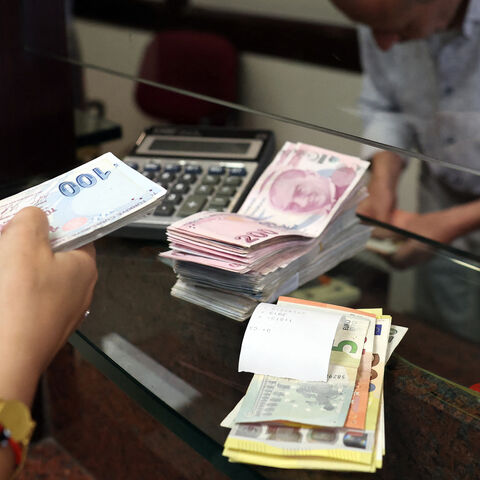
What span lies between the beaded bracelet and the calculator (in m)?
0.39

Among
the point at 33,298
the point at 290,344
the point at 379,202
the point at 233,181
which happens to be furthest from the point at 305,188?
the point at 33,298

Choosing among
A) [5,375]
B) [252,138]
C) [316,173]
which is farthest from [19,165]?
[5,375]

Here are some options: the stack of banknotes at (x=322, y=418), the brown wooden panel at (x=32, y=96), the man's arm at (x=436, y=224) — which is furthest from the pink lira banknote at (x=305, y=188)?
the brown wooden panel at (x=32, y=96)

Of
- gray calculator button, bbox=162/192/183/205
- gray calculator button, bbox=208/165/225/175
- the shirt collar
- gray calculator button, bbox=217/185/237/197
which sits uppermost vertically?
the shirt collar

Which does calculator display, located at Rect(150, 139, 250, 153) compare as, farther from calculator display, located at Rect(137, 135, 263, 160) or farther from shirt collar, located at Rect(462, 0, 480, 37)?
shirt collar, located at Rect(462, 0, 480, 37)

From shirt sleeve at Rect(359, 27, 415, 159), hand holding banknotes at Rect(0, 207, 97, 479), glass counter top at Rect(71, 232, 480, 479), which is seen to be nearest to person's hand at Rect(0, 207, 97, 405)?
hand holding banknotes at Rect(0, 207, 97, 479)

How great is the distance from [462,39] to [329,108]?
181 millimetres

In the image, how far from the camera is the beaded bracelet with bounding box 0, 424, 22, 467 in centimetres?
41

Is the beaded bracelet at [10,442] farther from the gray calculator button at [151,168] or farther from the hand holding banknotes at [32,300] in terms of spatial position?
the gray calculator button at [151,168]

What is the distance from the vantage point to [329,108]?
29.2 inches

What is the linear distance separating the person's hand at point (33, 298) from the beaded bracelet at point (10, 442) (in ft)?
0.07

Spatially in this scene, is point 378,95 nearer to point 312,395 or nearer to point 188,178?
point 188,178

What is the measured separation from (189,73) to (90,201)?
1.17 feet

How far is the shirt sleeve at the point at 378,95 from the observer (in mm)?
714
